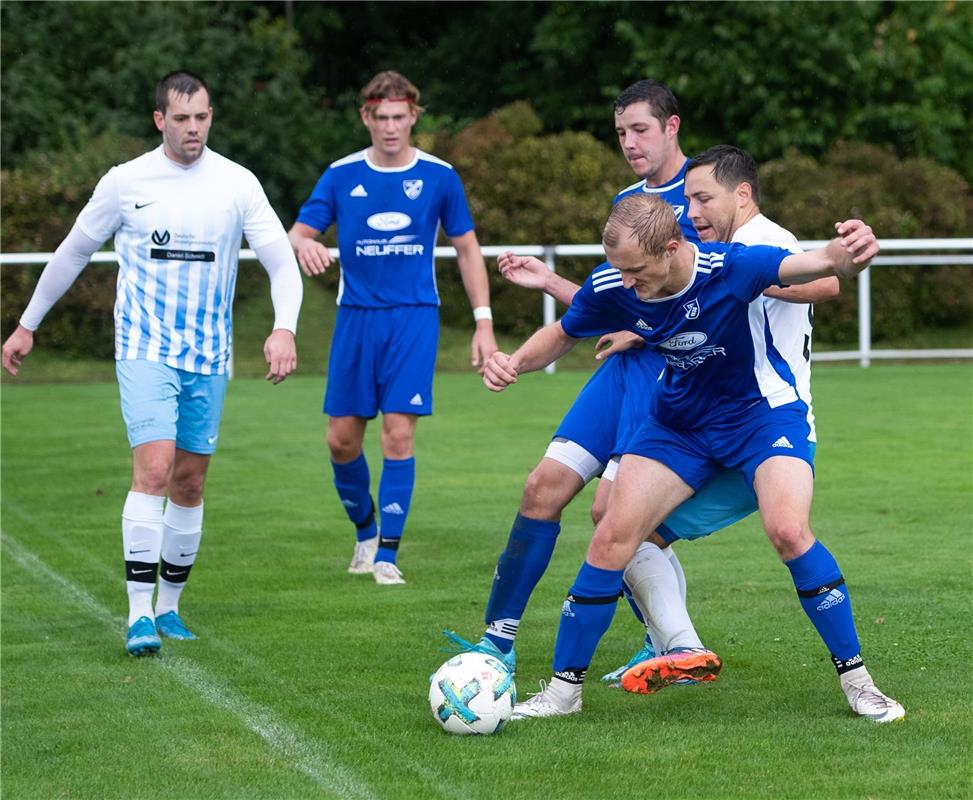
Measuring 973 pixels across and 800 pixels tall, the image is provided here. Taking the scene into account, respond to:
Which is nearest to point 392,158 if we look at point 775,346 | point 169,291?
point 169,291

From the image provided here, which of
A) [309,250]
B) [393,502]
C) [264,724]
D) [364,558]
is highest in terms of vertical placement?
[309,250]

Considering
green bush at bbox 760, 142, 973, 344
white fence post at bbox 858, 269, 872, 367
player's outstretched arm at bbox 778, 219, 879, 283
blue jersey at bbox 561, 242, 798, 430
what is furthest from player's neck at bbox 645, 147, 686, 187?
green bush at bbox 760, 142, 973, 344

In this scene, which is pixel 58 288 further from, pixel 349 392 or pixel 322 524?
pixel 322 524

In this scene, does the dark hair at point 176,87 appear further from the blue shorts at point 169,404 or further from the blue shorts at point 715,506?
the blue shorts at point 715,506

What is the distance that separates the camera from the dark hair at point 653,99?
632 centimetres

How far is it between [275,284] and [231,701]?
2008 millimetres

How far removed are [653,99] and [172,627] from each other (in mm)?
3096

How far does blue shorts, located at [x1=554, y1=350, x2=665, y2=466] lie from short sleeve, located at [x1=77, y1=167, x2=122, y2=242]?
223 cm

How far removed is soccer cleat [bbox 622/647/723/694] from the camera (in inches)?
220

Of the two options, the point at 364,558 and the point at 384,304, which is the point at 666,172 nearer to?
Result: the point at 384,304

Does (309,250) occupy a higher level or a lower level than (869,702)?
higher

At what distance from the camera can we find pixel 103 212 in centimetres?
686

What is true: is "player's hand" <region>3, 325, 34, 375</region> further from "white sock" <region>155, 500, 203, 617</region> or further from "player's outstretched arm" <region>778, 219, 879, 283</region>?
"player's outstretched arm" <region>778, 219, 879, 283</region>

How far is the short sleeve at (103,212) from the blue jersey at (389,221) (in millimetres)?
1826
